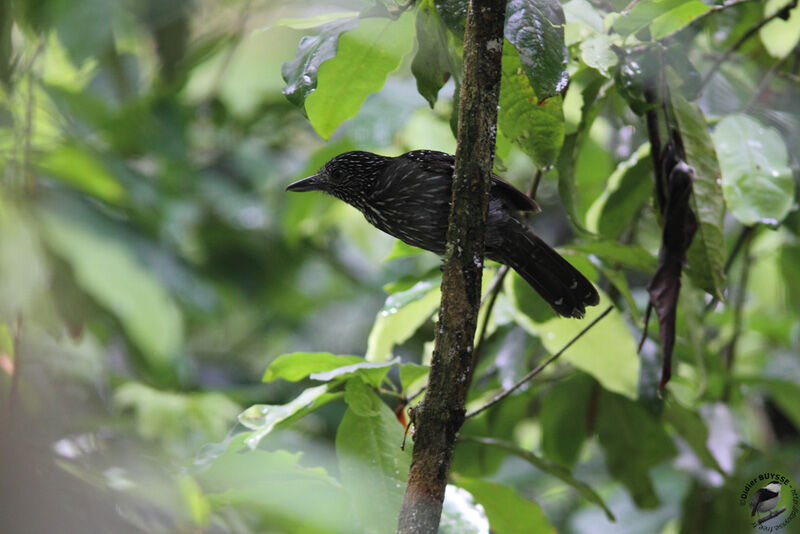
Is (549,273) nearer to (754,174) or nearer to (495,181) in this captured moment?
(495,181)

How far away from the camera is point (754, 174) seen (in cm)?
200

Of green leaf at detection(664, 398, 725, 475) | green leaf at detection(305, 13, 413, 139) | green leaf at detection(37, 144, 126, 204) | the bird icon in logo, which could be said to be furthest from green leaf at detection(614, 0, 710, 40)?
green leaf at detection(37, 144, 126, 204)

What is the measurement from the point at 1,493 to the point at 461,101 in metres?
0.97

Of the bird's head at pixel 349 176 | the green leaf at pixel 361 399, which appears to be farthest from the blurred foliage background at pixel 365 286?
the bird's head at pixel 349 176

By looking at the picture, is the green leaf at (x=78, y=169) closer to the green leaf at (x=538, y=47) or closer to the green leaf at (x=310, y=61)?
the green leaf at (x=310, y=61)

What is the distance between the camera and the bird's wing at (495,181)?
1.97 metres

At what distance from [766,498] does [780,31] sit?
58.0 inches

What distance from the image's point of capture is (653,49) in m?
1.89

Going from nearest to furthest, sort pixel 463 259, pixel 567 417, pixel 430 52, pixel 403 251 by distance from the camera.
Answer: pixel 463 259 → pixel 430 52 → pixel 403 251 → pixel 567 417

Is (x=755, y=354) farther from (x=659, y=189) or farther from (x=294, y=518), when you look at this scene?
(x=294, y=518)

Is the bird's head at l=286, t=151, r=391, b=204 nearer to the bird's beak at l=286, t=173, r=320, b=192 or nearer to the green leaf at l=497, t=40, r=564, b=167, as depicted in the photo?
the bird's beak at l=286, t=173, r=320, b=192

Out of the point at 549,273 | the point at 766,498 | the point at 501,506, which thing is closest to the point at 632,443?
the point at 766,498

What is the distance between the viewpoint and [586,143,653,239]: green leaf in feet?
7.23

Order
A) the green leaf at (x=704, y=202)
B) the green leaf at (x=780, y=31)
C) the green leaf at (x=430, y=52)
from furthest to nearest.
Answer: the green leaf at (x=780, y=31)
the green leaf at (x=704, y=202)
the green leaf at (x=430, y=52)
